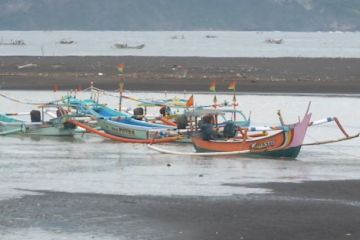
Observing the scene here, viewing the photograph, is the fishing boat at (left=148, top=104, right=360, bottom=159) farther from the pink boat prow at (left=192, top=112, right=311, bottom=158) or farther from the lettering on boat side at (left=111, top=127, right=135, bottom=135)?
the lettering on boat side at (left=111, top=127, right=135, bottom=135)

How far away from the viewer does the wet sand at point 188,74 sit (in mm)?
60406

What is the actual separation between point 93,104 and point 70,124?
2.94 metres

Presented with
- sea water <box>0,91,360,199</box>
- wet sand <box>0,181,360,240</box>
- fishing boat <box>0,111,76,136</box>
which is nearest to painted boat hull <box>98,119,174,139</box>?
sea water <box>0,91,360,199</box>

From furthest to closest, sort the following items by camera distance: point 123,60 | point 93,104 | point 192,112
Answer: point 123,60 < point 93,104 < point 192,112

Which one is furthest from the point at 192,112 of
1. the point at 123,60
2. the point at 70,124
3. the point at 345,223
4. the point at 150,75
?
the point at 123,60

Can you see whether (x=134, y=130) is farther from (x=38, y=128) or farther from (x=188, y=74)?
(x=188, y=74)

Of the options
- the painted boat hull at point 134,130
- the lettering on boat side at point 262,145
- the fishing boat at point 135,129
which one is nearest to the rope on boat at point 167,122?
the fishing boat at point 135,129

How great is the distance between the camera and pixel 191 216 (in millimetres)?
20359

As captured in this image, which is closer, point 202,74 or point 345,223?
point 345,223

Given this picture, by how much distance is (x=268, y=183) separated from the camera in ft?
80.8

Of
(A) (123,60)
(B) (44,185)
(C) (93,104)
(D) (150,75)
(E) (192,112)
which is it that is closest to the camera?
(B) (44,185)

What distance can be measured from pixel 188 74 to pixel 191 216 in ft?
163

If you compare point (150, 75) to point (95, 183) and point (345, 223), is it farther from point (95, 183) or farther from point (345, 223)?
point (345, 223)

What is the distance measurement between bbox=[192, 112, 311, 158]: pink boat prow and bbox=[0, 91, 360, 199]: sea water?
0.98 ft
